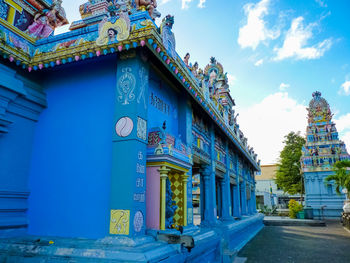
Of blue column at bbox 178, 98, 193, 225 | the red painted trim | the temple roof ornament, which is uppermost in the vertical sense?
the temple roof ornament

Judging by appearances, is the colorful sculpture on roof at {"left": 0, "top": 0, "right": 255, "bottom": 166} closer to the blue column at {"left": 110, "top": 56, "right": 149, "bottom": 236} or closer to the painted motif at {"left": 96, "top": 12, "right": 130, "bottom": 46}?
the painted motif at {"left": 96, "top": 12, "right": 130, "bottom": 46}

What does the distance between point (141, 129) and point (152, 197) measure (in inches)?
59.4

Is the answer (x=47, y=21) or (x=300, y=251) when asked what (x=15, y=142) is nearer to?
(x=47, y=21)

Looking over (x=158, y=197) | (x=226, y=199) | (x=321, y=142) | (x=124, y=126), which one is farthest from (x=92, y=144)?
(x=321, y=142)

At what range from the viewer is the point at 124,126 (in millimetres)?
5234

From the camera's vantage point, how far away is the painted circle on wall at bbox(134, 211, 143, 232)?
4.78 metres

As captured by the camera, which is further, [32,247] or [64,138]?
[64,138]

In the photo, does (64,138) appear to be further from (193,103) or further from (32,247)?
(193,103)

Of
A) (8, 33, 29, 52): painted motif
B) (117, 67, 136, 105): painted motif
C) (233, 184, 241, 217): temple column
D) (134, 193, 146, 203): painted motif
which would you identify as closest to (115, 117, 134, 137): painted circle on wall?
(117, 67, 136, 105): painted motif

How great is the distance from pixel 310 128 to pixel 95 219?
1290 inches

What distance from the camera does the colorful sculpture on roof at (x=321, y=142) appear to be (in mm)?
29578

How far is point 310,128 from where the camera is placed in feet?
106

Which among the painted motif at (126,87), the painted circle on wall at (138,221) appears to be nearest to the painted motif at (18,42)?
the painted motif at (126,87)

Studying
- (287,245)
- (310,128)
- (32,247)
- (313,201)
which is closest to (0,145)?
(32,247)
